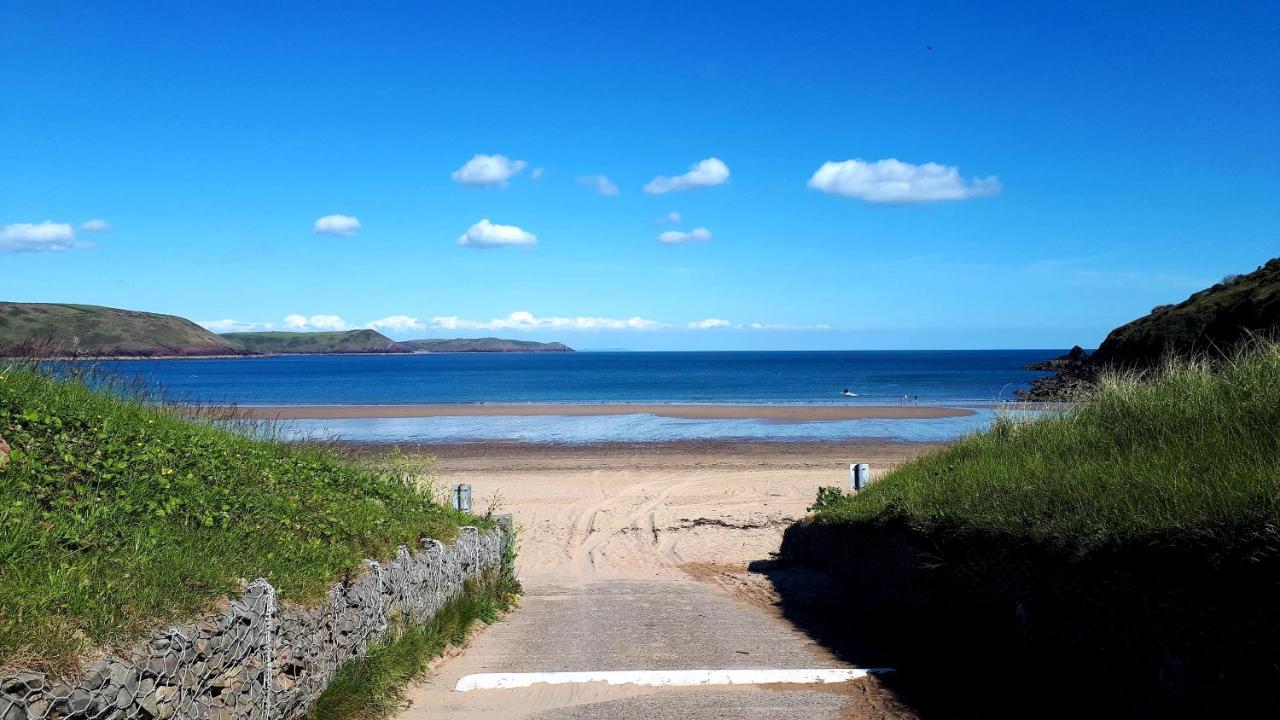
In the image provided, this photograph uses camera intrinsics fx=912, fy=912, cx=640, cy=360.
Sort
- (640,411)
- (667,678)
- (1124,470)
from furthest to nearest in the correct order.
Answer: (640,411)
(667,678)
(1124,470)

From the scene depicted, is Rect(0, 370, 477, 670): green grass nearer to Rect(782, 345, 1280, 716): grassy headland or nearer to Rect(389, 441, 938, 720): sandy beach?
Rect(389, 441, 938, 720): sandy beach

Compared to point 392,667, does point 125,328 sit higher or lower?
higher

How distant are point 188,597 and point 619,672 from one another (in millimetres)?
3225

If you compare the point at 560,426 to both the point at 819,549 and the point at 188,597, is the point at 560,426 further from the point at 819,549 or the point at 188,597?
the point at 188,597

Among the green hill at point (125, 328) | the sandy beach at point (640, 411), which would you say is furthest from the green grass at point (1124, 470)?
the green hill at point (125, 328)

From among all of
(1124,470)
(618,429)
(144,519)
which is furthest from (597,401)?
(144,519)

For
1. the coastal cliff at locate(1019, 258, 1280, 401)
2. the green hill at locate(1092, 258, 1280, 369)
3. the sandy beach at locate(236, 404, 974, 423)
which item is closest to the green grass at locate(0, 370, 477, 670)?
the coastal cliff at locate(1019, 258, 1280, 401)

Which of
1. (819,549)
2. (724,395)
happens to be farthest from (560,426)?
(819,549)

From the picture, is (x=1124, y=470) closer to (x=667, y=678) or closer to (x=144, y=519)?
(x=667, y=678)

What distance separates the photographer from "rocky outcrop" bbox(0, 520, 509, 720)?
129 inches

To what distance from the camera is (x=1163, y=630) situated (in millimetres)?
4551

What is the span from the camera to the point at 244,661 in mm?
4469

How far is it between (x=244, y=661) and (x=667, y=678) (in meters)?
2.97

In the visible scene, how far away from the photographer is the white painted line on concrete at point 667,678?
6.30 metres
